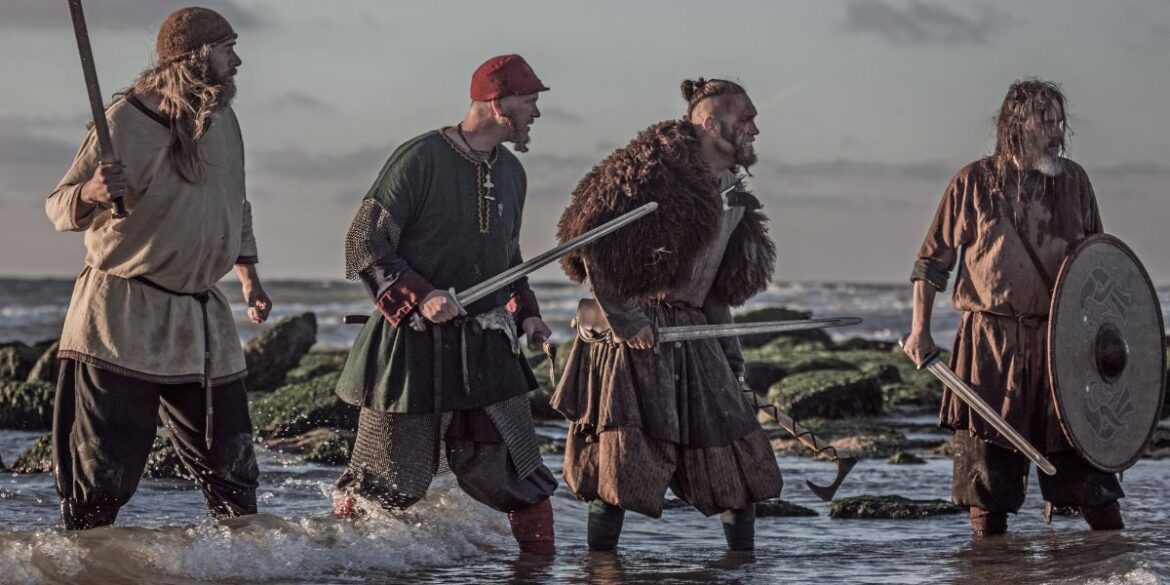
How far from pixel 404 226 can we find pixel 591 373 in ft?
2.73

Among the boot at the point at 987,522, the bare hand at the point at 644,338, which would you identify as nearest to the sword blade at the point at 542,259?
the bare hand at the point at 644,338

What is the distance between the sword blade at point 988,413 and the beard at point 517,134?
1724 mm

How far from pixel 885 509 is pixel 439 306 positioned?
11.3 feet

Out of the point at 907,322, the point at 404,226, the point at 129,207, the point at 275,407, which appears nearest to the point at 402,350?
the point at 404,226

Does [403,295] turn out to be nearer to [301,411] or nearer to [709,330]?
[709,330]

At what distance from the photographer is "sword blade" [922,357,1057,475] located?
21.3 feet

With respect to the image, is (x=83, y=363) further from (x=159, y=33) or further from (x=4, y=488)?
(x=4, y=488)

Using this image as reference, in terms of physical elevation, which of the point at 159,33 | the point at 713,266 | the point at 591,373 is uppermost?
the point at 159,33

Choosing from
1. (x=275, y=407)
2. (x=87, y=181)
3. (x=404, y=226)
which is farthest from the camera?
(x=275, y=407)

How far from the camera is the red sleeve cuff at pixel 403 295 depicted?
5727mm

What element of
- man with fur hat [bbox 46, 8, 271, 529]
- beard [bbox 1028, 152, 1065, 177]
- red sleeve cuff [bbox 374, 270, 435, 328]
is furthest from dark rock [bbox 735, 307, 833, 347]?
man with fur hat [bbox 46, 8, 271, 529]

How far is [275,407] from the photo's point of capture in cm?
1209

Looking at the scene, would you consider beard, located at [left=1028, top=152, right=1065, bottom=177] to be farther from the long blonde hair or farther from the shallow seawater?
the long blonde hair

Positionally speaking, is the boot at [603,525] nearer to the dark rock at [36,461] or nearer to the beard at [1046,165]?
the beard at [1046,165]
